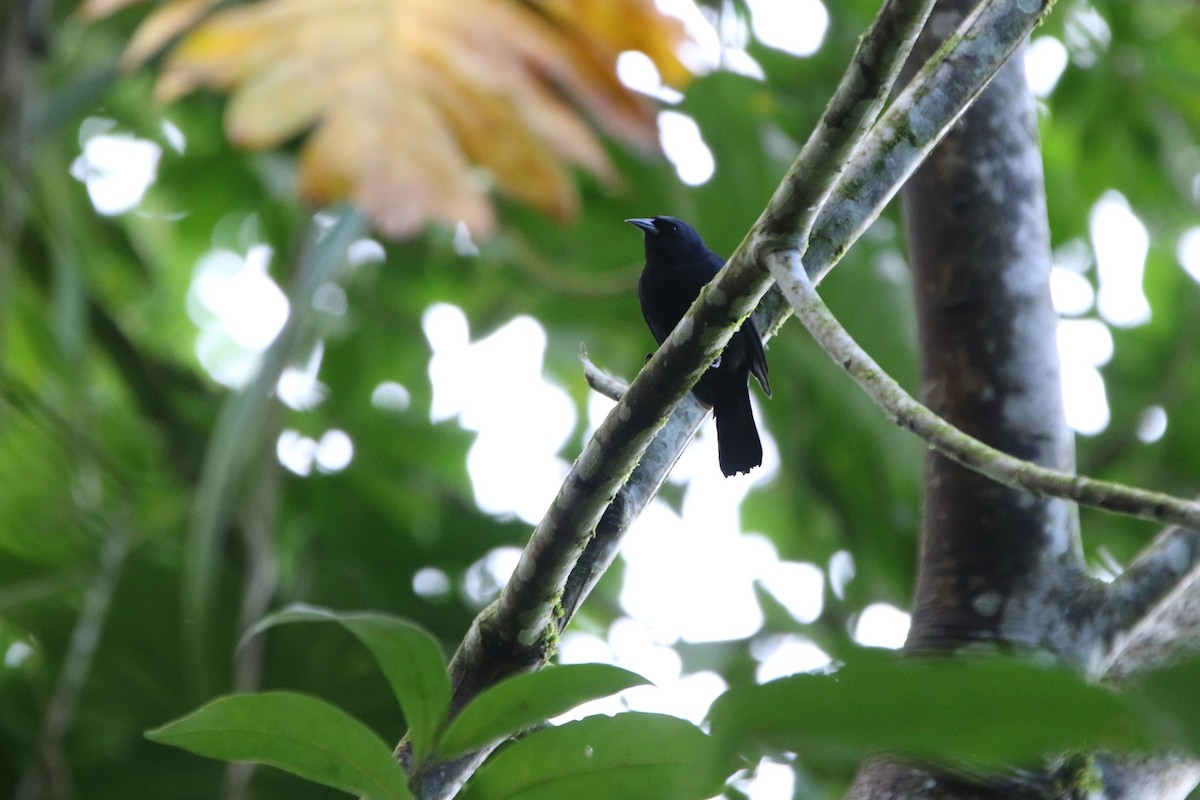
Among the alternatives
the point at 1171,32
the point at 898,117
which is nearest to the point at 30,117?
the point at 898,117

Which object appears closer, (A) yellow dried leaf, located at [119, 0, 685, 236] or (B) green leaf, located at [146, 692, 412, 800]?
(B) green leaf, located at [146, 692, 412, 800]

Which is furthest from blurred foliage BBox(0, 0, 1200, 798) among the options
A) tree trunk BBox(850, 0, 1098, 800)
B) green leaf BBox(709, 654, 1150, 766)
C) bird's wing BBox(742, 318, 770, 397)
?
green leaf BBox(709, 654, 1150, 766)

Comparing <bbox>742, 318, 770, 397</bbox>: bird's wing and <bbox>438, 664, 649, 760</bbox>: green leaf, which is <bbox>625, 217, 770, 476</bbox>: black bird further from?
<bbox>438, 664, 649, 760</bbox>: green leaf

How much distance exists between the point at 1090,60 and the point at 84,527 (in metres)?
3.95

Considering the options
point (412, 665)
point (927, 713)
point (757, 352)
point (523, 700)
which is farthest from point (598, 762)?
point (757, 352)

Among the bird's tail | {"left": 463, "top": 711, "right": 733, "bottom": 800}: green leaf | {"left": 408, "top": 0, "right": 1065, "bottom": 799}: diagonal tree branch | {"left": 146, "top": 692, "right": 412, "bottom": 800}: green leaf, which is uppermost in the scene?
the bird's tail

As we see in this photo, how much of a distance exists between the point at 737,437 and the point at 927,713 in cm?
235

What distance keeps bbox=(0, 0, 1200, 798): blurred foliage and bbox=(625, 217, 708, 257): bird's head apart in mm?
144

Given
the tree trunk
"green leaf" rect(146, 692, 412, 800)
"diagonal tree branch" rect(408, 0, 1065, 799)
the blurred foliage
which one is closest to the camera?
"green leaf" rect(146, 692, 412, 800)

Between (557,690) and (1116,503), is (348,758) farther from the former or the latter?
(1116,503)

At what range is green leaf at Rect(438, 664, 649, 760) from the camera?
122 centimetres

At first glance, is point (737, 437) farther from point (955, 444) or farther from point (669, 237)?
point (955, 444)

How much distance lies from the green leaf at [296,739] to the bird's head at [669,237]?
2271mm

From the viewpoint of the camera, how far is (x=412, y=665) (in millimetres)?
1279
